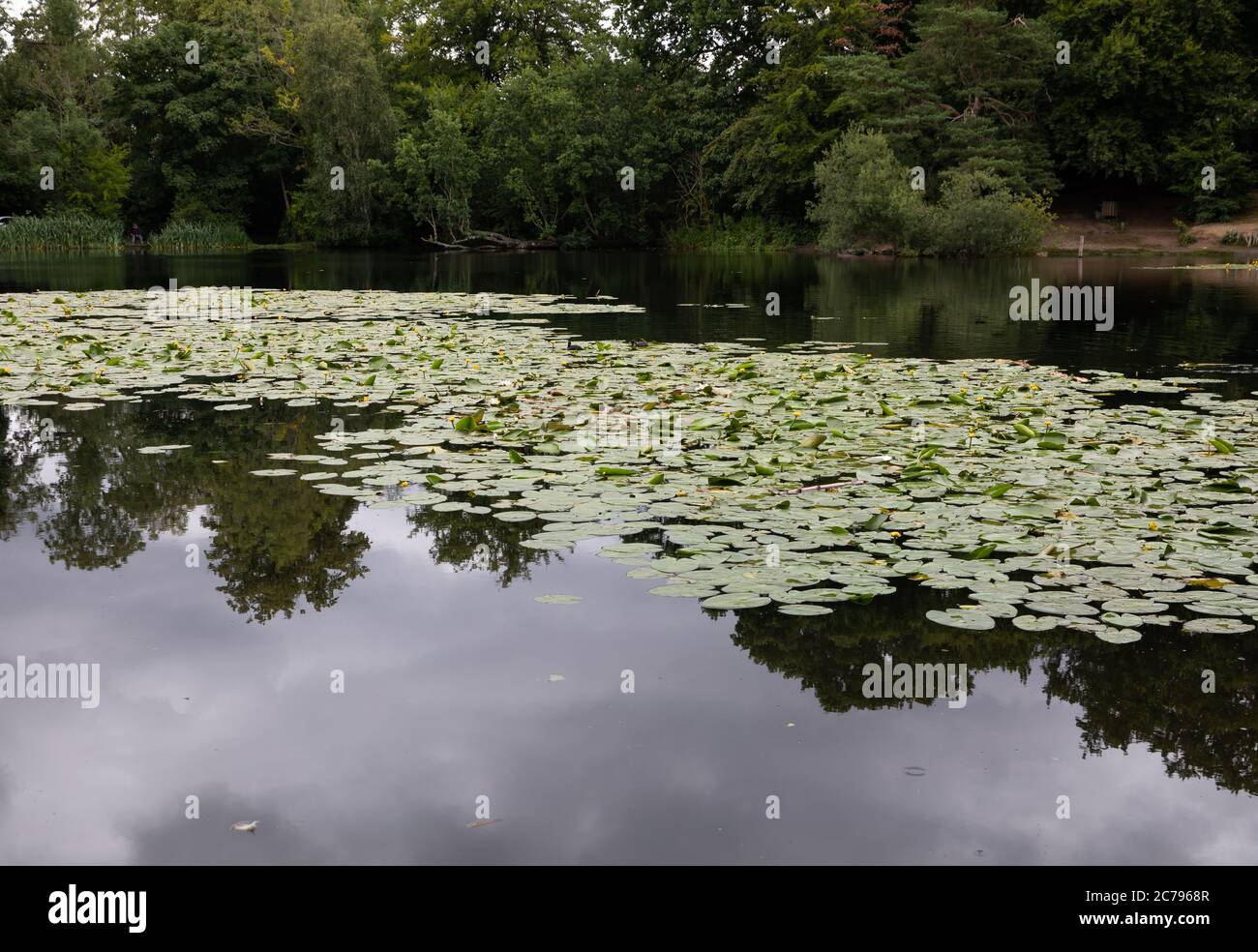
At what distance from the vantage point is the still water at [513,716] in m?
2.63

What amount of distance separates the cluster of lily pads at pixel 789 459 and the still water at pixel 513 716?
0.74 feet

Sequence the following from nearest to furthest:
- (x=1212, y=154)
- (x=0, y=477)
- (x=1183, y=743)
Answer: (x=1183, y=743), (x=0, y=477), (x=1212, y=154)

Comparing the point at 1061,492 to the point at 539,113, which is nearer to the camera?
the point at 1061,492

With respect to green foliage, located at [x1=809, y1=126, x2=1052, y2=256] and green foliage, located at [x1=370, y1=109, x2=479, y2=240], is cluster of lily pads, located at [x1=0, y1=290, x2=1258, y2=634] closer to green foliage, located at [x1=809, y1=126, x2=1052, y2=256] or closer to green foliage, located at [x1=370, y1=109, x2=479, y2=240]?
green foliage, located at [x1=809, y1=126, x2=1052, y2=256]

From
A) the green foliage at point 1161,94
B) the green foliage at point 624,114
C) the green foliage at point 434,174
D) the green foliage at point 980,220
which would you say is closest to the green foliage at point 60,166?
the green foliage at point 624,114

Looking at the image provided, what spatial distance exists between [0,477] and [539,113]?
38219 mm

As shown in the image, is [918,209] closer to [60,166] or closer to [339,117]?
[339,117]

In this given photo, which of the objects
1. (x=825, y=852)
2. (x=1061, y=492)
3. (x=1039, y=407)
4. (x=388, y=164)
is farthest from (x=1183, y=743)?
(x=388, y=164)

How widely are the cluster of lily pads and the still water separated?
0.22 metres

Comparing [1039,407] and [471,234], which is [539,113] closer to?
[471,234]

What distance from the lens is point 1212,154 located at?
110 feet

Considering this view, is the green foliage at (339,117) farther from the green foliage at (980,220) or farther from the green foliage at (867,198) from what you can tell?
the green foliage at (980,220)

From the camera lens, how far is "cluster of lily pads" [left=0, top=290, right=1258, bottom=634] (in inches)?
165
